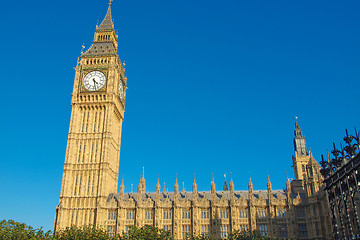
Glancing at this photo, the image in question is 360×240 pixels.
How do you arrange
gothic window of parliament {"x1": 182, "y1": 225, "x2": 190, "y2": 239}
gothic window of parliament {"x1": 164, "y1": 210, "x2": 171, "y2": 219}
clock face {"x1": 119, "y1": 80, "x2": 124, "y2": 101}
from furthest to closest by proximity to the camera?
clock face {"x1": 119, "y1": 80, "x2": 124, "y2": 101} < gothic window of parliament {"x1": 164, "y1": 210, "x2": 171, "y2": 219} < gothic window of parliament {"x1": 182, "y1": 225, "x2": 190, "y2": 239}

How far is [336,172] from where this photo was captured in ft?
108

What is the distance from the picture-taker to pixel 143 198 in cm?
8894

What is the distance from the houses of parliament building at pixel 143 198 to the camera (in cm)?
7938

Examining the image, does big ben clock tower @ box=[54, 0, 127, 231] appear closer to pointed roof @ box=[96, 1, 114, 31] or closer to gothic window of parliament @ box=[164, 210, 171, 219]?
pointed roof @ box=[96, 1, 114, 31]

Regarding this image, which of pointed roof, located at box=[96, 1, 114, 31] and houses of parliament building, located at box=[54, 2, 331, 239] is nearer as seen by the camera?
houses of parliament building, located at box=[54, 2, 331, 239]

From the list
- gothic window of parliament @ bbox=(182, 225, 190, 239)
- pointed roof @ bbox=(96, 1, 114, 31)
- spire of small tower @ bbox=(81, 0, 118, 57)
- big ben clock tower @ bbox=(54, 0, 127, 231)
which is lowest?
gothic window of parliament @ bbox=(182, 225, 190, 239)

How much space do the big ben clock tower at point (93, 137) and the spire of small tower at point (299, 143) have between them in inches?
1887

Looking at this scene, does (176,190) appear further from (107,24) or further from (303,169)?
(107,24)

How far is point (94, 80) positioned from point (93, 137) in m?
16.0

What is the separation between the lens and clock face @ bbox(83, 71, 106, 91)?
96769 millimetres

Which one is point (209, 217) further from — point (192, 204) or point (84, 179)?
point (84, 179)

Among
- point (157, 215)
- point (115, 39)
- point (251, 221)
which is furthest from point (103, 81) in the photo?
point (251, 221)

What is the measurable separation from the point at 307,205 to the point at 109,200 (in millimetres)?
44893

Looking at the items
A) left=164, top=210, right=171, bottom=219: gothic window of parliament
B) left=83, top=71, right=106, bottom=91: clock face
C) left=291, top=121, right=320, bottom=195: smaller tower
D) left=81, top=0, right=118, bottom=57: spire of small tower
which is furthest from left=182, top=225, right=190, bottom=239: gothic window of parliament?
left=81, top=0, right=118, bottom=57: spire of small tower
